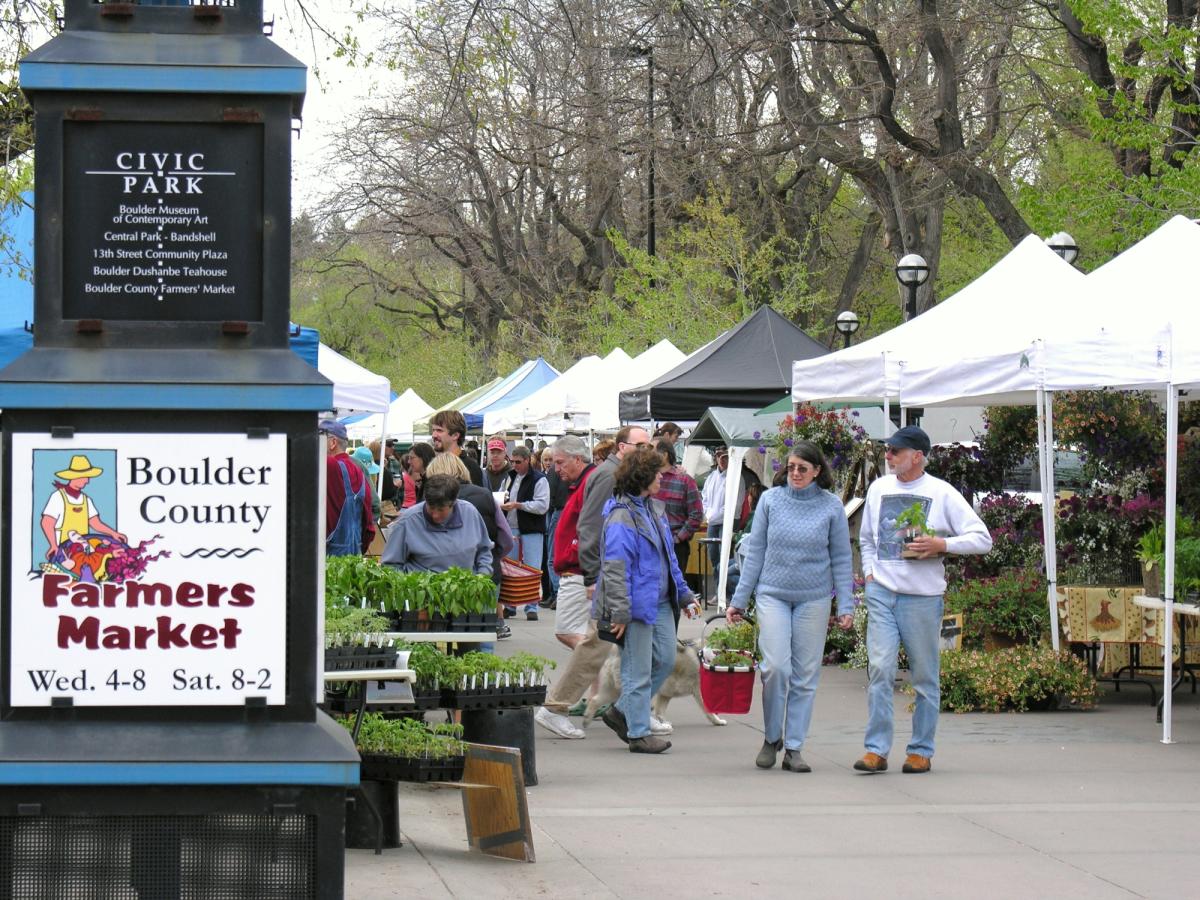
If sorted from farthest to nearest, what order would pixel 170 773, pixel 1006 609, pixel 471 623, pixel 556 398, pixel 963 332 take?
pixel 556 398 → pixel 1006 609 → pixel 963 332 → pixel 471 623 → pixel 170 773

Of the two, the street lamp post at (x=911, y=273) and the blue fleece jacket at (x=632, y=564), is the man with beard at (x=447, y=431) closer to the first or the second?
the blue fleece jacket at (x=632, y=564)

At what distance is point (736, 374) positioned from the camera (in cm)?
2019

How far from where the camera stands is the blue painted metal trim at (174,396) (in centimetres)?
430

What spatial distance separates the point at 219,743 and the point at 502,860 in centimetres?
329

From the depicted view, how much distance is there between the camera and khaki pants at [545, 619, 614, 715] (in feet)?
36.0

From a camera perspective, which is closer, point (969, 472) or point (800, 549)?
point (800, 549)

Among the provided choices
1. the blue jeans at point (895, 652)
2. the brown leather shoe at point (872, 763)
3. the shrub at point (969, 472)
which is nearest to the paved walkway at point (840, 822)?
the brown leather shoe at point (872, 763)

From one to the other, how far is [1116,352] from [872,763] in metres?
3.17

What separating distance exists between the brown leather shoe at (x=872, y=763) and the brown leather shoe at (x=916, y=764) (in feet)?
0.41

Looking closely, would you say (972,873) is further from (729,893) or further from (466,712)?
(466,712)

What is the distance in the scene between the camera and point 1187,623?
13.0 m

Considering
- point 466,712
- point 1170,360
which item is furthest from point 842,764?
point 1170,360

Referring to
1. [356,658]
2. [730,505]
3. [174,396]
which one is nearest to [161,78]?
[174,396]

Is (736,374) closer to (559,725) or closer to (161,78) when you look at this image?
(559,725)
